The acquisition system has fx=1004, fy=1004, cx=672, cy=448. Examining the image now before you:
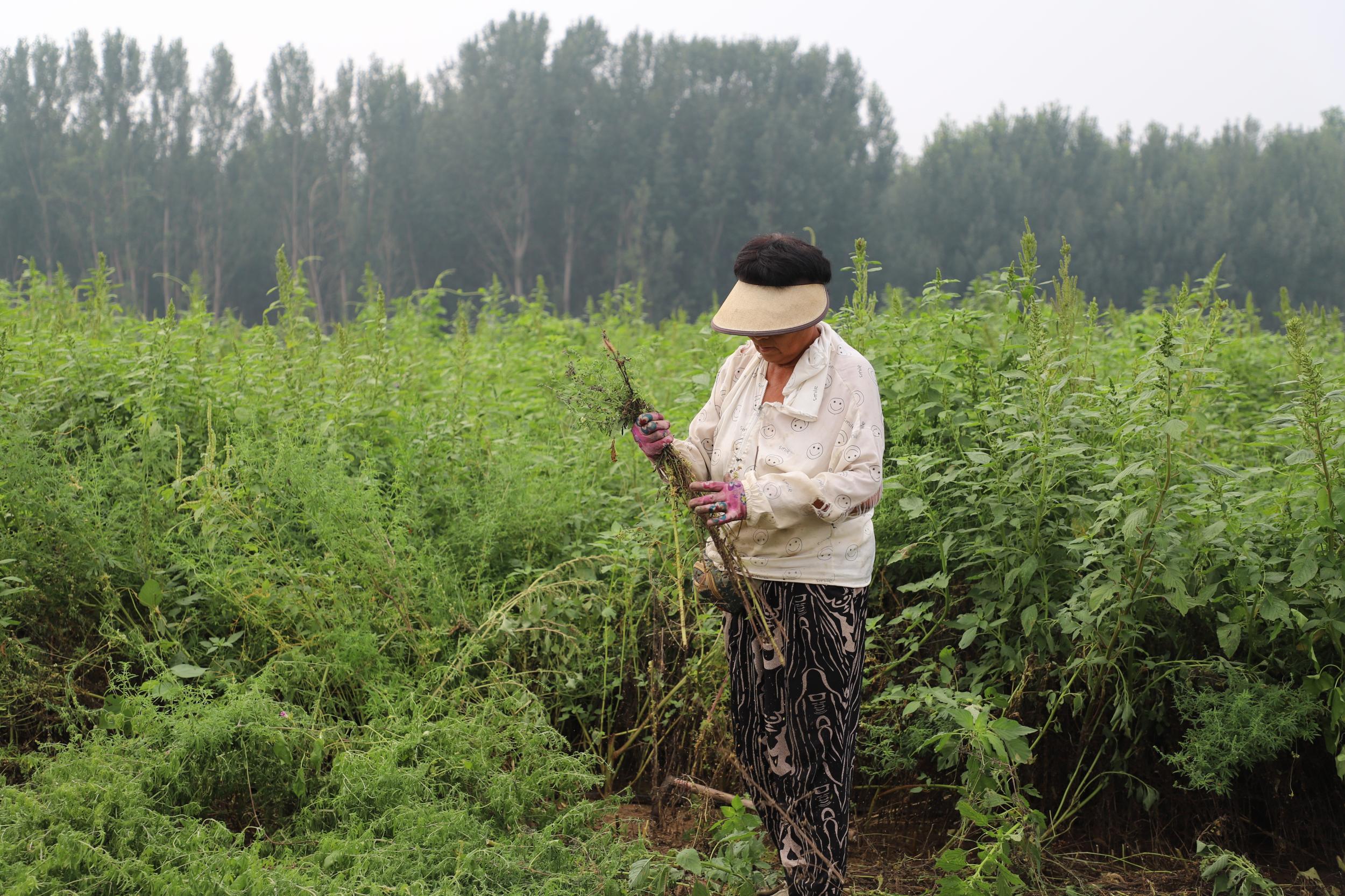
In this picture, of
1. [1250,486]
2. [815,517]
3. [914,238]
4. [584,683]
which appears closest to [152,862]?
[584,683]

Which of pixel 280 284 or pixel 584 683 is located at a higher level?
pixel 280 284

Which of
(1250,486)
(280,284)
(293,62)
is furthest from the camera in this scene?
(293,62)

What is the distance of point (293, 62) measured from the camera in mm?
41594

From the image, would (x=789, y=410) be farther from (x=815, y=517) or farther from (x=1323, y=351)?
(x=1323, y=351)

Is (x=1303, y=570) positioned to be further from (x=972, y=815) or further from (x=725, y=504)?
(x=725, y=504)

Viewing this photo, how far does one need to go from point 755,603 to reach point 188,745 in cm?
161

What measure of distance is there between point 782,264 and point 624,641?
1.63 meters

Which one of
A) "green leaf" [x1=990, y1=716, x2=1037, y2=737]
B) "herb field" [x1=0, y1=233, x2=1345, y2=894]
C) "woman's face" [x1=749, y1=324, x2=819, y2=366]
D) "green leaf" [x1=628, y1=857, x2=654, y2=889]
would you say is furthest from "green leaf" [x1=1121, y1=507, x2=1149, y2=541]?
"green leaf" [x1=628, y1=857, x2=654, y2=889]

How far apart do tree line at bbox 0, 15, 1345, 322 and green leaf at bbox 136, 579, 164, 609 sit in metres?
34.3

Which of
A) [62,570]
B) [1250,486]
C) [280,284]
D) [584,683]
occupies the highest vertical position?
[280,284]

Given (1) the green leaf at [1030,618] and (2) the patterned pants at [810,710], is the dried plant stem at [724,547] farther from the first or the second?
(1) the green leaf at [1030,618]

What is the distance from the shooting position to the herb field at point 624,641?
2674 mm

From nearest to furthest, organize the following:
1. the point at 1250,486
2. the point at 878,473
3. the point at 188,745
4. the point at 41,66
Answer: the point at 878,473 < the point at 188,745 < the point at 1250,486 < the point at 41,66

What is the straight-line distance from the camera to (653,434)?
254cm
